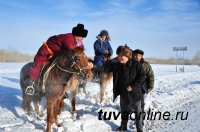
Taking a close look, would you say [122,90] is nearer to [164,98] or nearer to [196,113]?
[196,113]

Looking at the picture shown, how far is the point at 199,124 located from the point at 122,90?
7.52 feet

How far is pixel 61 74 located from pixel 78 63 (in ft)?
1.96

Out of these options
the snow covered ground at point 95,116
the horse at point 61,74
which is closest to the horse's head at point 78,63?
the horse at point 61,74

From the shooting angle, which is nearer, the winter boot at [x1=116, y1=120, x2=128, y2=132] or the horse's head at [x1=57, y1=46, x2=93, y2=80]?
the horse's head at [x1=57, y1=46, x2=93, y2=80]

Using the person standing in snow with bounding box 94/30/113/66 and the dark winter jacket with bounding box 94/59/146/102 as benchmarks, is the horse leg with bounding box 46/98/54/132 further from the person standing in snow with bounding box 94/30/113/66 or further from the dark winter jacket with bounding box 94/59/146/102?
the person standing in snow with bounding box 94/30/113/66

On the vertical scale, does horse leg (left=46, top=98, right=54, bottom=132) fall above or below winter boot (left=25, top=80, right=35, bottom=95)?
below

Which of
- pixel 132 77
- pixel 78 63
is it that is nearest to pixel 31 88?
pixel 78 63

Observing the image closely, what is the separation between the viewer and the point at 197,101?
10625 millimetres

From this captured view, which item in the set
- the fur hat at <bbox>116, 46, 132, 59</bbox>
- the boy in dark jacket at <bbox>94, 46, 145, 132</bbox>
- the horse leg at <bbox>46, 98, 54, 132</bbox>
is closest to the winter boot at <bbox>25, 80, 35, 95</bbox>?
the horse leg at <bbox>46, 98, 54, 132</bbox>

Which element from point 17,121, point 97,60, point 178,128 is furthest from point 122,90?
point 97,60

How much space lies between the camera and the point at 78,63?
642 centimetres

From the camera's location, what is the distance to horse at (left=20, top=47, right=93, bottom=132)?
6.42 metres

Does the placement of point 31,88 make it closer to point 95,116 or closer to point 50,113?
point 50,113

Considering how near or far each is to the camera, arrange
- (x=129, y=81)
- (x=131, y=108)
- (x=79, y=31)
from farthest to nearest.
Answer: (x=79, y=31)
(x=131, y=108)
(x=129, y=81)
